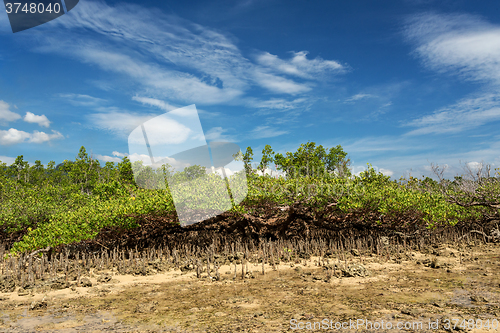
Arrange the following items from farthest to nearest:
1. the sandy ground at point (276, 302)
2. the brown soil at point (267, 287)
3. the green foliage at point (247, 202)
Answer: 1. the green foliage at point (247, 202)
2. the brown soil at point (267, 287)
3. the sandy ground at point (276, 302)

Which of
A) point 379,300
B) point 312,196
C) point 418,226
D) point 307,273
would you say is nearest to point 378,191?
point 312,196

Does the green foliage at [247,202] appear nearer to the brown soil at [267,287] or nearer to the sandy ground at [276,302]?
the brown soil at [267,287]

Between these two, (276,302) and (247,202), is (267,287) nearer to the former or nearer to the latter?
(276,302)

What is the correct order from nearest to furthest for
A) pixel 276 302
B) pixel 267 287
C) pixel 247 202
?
1. pixel 276 302
2. pixel 267 287
3. pixel 247 202

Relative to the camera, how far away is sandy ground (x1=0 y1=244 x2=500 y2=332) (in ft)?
18.0

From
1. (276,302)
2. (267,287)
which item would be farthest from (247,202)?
(276,302)

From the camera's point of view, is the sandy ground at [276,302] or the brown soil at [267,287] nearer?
the sandy ground at [276,302]

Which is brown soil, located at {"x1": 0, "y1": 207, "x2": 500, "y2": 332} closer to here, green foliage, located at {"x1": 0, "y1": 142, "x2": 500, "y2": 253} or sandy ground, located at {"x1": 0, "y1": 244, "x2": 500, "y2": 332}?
sandy ground, located at {"x1": 0, "y1": 244, "x2": 500, "y2": 332}

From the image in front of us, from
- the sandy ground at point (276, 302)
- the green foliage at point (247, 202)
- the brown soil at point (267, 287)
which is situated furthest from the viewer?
the green foliage at point (247, 202)

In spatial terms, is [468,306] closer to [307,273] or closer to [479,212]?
[307,273]

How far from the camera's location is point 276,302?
6.65m

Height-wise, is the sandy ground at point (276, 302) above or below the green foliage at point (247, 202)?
below

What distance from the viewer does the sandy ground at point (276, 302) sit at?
18.0 ft

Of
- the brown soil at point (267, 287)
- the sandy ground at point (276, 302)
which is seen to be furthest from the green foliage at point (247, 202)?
the sandy ground at point (276, 302)
